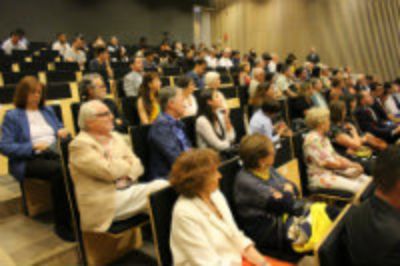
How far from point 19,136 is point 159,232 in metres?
1.47

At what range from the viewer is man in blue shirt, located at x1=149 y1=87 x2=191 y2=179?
89.4 inches

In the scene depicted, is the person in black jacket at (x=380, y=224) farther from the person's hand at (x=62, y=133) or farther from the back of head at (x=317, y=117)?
the person's hand at (x=62, y=133)

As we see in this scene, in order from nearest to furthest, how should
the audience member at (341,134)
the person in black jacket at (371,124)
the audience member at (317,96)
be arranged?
the audience member at (341,134) → the person in black jacket at (371,124) → the audience member at (317,96)

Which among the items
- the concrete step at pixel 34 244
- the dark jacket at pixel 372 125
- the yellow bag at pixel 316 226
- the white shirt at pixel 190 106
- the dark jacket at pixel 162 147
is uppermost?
the white shirt at pixel 190 106

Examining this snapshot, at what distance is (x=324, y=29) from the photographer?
10.4 metres

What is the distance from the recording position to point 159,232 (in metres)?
1.44

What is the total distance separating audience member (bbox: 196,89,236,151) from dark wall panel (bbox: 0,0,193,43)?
8.02 metres

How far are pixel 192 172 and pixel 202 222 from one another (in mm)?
227

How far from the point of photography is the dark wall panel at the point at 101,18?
8.73 metres

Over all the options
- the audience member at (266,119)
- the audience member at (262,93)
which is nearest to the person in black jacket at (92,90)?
the audience member at (266,119)

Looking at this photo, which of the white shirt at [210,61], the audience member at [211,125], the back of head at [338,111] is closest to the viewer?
the audience member at [211,125]

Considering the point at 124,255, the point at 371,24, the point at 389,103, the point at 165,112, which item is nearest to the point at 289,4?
the point at 371,24

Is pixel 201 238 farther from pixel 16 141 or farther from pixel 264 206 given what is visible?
pixel 16 141

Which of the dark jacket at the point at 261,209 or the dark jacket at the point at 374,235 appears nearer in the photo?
the dark jacket at the point at 374,235
